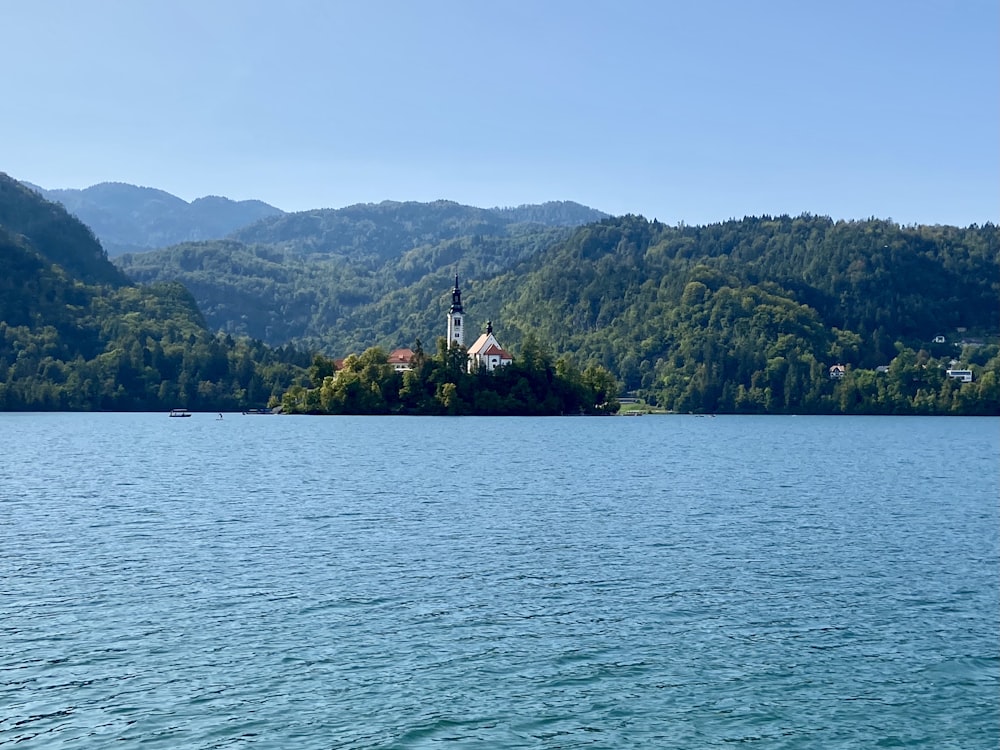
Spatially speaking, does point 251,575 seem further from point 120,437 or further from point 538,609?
point 120,437

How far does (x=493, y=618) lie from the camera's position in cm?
3847

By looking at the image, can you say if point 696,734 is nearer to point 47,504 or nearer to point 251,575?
point 251,575

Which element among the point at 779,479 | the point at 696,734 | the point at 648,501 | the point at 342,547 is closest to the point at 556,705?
the point at 696,734

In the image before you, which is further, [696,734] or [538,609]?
[538,609]

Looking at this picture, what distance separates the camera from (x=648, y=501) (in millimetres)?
76812

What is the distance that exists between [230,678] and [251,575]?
49.5 feet

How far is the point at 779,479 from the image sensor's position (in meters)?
98.6

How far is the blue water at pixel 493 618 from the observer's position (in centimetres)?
2777

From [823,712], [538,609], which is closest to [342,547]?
[538,609]

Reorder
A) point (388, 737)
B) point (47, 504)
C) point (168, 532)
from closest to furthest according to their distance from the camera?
point (388, 737) < point (168, 532) < point (47, 504)

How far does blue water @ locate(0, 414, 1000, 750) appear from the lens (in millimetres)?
27766

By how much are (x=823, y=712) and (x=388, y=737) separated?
11820 millimetres

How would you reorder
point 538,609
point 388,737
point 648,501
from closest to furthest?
point 388,737 < point 538,609 < point 648,501

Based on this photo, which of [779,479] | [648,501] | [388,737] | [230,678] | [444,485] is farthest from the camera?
[779,479]
